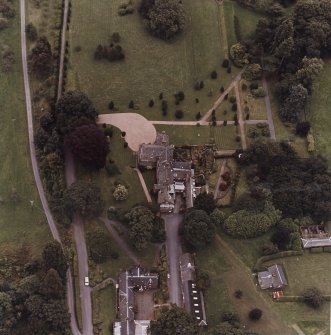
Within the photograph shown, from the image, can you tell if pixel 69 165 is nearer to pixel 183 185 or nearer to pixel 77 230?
pixel 77 230

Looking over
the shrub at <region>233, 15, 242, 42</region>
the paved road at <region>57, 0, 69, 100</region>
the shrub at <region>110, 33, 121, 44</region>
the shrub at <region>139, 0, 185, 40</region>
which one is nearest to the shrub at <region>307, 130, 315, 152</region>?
the shrub at <region>233, 15, 242, 42</region>

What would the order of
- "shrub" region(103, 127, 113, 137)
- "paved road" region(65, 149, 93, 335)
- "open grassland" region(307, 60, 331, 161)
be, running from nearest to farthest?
1. "paved road" region(65, 149, 93, 335)
2. "shrub" region(103, 127, 113, 137)
3. "open grassland" region(307, 60, 331, 161)

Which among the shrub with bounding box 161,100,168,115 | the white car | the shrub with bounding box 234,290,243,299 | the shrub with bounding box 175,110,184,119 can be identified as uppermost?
the shrub with bounding box 161,100,168,115

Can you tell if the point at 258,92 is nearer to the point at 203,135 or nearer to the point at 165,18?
the point at 203,135

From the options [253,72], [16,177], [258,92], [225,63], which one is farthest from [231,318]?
[225,63]

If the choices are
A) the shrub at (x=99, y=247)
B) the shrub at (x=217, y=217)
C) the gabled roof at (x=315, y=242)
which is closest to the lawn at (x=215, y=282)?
the shrub at (x=217, y=217)

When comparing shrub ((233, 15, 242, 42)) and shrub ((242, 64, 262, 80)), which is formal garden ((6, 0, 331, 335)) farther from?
shrub ((233, 15, 242, 42))
